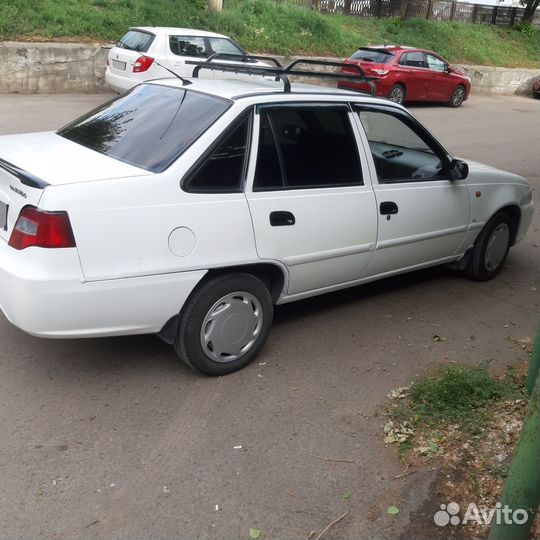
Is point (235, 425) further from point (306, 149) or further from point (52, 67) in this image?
point (52, 67)

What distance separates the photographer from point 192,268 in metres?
3.93

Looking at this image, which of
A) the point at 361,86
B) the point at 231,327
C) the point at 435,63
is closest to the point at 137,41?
the point at 361,86

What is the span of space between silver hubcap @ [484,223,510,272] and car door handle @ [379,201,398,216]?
155 centimetres

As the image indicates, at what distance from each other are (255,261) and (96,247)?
1.02 m

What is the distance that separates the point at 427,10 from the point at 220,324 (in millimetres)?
28893

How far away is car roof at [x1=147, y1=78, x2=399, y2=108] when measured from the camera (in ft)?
14.6

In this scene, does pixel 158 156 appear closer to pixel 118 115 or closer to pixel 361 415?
pixel 118 115


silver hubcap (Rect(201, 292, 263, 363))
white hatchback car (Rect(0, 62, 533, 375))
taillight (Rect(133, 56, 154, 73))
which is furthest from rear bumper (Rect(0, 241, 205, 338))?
taillight (Rect(133, 56, 154, 73))

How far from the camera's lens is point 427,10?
2978cm

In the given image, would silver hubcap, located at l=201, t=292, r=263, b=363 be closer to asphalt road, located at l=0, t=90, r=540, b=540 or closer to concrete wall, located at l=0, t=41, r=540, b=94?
asphalt road, located at l=0, t=90, r=540, b=540

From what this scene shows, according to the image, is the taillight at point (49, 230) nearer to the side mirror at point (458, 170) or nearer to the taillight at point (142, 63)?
the side mirror at point (458, 170)

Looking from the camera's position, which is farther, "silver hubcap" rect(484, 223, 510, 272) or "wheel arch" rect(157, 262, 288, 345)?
"silver hubcap" rect(484, 223, 510, 272)

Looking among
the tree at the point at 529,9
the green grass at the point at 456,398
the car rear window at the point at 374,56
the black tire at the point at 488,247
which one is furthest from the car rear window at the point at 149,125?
the tree at the point at 529,9

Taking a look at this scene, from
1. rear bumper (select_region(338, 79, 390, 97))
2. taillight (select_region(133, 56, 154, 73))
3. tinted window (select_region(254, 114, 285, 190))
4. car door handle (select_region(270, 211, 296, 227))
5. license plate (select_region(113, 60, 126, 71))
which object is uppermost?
tinted window (select_region(254, 114, 285, 190))
